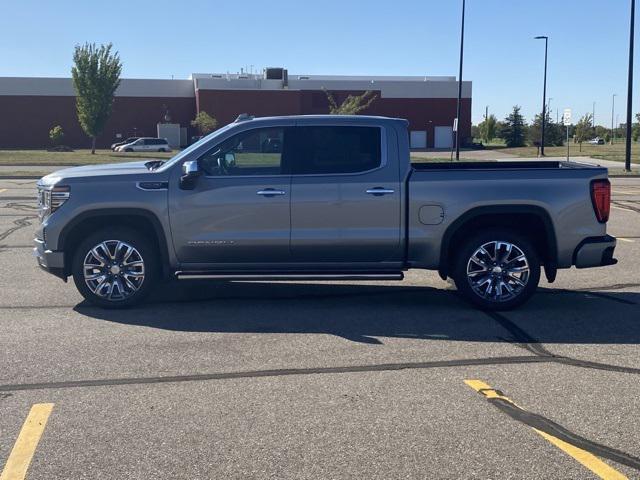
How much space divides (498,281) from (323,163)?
2137 mm

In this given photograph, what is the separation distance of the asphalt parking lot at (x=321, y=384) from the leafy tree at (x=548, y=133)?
71.3m

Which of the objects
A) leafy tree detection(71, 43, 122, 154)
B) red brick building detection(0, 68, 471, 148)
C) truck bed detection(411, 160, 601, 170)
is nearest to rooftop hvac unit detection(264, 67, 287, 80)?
red brick building detection(0, 68, 471, 148)

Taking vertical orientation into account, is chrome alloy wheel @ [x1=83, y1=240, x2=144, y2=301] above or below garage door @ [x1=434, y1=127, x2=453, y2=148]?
below

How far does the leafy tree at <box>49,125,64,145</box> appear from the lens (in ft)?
212

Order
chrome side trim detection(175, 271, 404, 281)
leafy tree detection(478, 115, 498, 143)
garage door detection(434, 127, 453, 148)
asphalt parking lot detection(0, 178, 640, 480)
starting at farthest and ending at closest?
leafy tree detection(478, 115, 498, 143) < garage door detection(434, 127, 453, 148) < chrome side trim detection(175, 271, 404, 281) < asphalt parking lot detection(0, 178, 640, 480)

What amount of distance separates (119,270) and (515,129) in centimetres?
7585

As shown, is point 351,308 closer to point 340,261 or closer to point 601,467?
point 340,261

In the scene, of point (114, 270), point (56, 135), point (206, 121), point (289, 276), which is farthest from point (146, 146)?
point (289, 276)

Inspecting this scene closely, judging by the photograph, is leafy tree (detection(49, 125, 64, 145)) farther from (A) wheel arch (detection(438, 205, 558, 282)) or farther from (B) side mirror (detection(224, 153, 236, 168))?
(A) wheel arch (detection(438, 205, 558, 282))

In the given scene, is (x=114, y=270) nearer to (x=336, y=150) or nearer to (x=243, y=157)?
(x=243, y=157)

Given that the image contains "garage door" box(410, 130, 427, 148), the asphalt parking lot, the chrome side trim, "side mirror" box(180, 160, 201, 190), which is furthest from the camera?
"garage door" box(410, 130, 427, 148)

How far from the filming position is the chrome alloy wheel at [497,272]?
25.6ft

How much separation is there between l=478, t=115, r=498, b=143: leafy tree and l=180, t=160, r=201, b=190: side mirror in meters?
81.3

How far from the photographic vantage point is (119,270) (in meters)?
7.86
